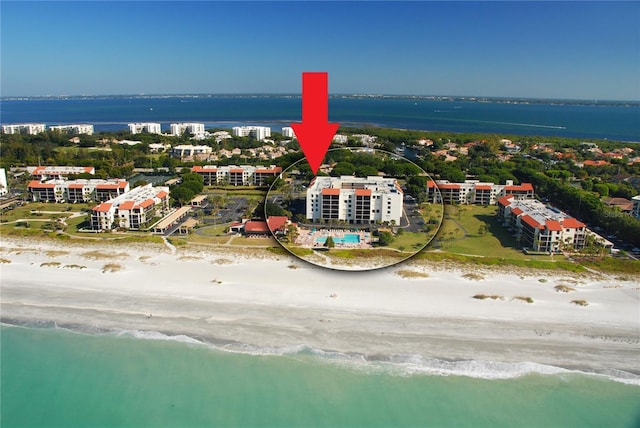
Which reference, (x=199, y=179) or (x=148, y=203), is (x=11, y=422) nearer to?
(x=148, y=203)

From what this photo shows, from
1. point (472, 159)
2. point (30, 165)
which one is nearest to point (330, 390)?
point (472, 159)

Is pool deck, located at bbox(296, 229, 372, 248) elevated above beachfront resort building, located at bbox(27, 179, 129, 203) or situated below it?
above

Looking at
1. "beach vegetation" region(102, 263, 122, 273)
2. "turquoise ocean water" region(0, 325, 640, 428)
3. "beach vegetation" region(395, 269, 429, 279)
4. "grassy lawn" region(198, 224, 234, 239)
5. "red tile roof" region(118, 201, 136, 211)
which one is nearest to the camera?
"turquoise ocean water" region(0, 325, 640, 428)

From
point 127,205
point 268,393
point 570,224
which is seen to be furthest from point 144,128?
point 268,393

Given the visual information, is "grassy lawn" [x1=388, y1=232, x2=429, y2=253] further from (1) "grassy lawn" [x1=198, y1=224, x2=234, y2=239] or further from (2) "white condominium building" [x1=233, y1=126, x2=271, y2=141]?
(2) "white condominium building" [x1=233, y1=126, x2=271, y2=141]

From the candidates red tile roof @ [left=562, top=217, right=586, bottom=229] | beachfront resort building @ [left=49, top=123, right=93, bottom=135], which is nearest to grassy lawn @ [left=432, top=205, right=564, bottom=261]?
red tile roof @ [left=562, top=217, right=586, bottom=229]

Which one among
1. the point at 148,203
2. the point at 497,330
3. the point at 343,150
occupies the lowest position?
the point at 497,330
